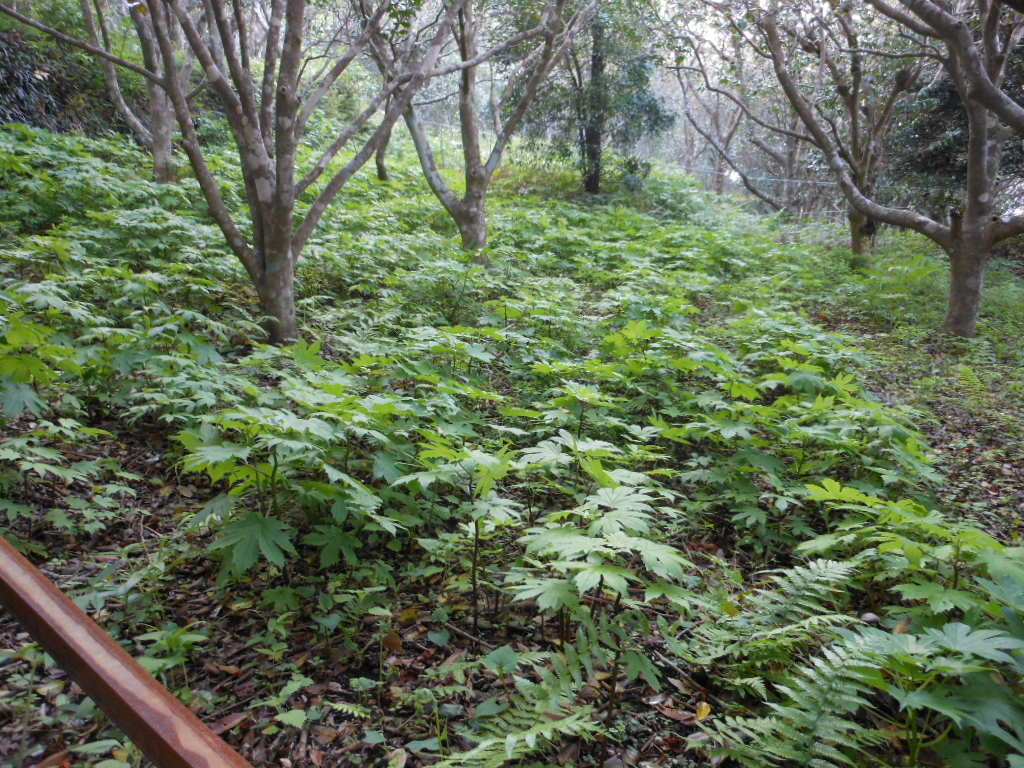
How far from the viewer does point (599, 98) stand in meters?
13.7

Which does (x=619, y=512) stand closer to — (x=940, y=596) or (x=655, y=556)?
(x=655, y=556)

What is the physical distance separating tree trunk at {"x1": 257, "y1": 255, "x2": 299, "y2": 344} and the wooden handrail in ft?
14.1

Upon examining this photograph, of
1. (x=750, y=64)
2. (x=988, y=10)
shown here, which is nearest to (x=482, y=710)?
(x=988, y=10)

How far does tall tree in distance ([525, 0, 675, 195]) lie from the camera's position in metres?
13.4

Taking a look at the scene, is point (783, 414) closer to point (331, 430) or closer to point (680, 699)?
point (680, 699)

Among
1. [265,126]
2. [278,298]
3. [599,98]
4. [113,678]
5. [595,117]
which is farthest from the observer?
[595,117]

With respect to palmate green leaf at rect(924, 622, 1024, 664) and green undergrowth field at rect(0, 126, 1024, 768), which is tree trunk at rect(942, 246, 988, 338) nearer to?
green undergrowth field at rect(0, 126, 1024, 768)

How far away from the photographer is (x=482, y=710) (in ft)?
7.03

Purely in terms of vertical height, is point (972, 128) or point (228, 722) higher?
point (972, 128)

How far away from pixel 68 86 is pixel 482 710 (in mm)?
12812

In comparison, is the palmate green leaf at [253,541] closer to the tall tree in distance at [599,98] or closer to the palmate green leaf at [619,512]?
the palmate green leaf at [619,512]

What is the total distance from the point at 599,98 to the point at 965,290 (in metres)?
9.26

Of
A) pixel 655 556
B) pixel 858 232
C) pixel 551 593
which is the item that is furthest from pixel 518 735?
pixel 858 232

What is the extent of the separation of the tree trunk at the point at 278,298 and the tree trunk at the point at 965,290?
318 inches
